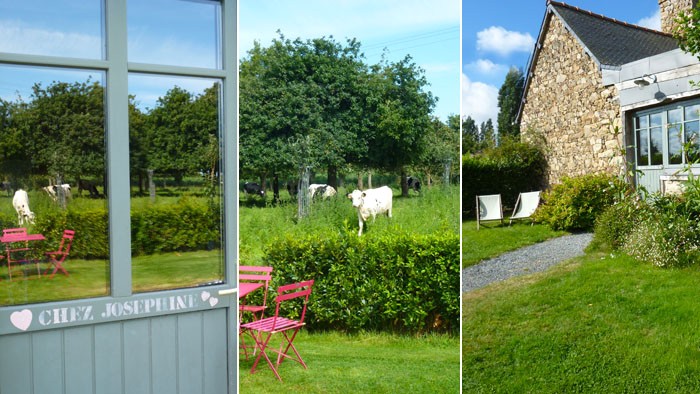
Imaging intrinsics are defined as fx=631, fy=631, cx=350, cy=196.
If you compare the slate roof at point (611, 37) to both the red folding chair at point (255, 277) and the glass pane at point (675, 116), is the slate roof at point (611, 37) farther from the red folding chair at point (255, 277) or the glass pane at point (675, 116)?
the red folding chair at point (255, 277)

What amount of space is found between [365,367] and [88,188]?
3407 millimetres

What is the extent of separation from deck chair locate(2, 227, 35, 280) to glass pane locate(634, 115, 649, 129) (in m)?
3.33

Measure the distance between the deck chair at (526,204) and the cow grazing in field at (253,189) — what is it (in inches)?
132

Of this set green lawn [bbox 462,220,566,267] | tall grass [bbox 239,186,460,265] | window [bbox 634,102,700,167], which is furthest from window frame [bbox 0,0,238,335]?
tall grass [bbox 239,186,460,265]

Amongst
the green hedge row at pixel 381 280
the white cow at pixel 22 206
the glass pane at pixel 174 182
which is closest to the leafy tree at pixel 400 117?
the green hedge row at pixel 381 280

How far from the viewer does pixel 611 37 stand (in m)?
3.84

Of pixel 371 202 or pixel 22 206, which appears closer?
pixel 22 206

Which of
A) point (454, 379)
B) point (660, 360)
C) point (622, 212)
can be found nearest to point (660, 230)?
point (622, 212)

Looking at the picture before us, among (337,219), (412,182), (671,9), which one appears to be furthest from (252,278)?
(671,9)

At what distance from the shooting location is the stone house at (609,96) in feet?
11.7

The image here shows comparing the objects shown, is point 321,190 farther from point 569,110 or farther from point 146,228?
point 146,228

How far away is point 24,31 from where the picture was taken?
2873 mm

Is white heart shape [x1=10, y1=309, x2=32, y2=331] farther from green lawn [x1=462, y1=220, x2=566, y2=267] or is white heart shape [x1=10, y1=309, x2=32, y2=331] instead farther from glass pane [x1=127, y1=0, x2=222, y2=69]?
green lawn [x1=462, y1=220, x2=566, y2=267]

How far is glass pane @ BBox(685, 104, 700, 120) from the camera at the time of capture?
348cm
